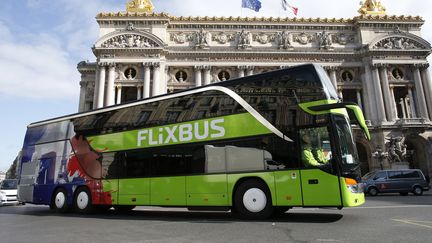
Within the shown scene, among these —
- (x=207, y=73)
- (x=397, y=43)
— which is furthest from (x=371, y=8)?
(x=207, y=73)

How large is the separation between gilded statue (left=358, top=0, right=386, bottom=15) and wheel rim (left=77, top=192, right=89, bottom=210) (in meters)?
40.7

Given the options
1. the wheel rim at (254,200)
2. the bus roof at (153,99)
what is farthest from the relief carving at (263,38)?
the wheel rim at (254,200)

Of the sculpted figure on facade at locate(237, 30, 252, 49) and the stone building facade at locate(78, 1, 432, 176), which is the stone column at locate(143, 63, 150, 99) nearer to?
the stone building facade at locate(78, 1, 432, 176)

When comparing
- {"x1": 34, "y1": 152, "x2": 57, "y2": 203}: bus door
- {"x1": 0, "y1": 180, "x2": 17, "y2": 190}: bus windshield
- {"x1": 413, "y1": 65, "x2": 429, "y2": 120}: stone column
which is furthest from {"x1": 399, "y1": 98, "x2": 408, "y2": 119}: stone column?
{"x1": 0, "y1": 180, "x2": 17, "y2": 190}: bus windshield

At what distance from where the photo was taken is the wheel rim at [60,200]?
1354cm

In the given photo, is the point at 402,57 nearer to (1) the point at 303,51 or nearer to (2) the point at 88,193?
(1) the point at 303,51

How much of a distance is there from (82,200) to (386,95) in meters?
35.4

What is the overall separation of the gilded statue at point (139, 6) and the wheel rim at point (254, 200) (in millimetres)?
35247

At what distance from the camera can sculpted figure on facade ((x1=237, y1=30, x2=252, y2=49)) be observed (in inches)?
1501

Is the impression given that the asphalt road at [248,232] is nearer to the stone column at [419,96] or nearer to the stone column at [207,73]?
the stone column at [207,73]

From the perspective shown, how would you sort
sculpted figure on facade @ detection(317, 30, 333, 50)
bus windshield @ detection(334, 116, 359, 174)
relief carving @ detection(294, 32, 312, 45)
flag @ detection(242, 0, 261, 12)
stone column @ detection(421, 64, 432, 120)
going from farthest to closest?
relief carving @ detection(294, 32, 312, 45), sculpted figure on facade @ detection(317, 30, 333, 50), stone column @ detection(421, 64, 432, 120), flag @ detection(242, 0, 261, 12), bus windshield @ detection(334, 116, 359, 174)

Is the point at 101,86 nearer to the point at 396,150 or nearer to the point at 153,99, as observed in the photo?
the point at 153,99

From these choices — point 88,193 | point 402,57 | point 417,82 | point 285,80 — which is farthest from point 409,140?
point 88,193

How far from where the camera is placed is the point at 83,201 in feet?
42.4
